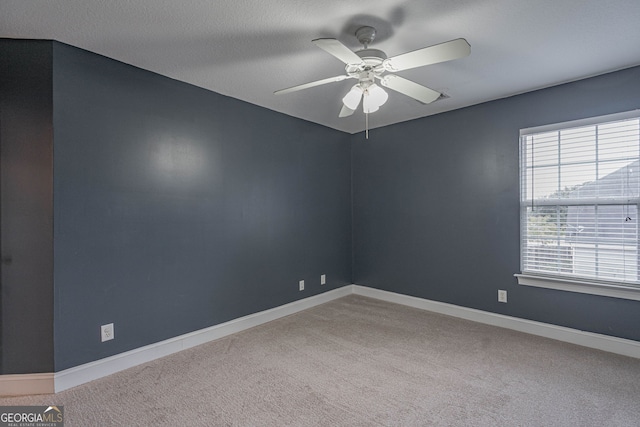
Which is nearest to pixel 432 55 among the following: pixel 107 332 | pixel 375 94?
pixel 375 94

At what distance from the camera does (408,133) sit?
404 cm

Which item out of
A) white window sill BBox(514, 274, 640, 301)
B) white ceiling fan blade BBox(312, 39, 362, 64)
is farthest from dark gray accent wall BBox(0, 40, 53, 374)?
white window sill BBox(514, 274, 640, 301)

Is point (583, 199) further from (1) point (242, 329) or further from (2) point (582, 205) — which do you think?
(1) point (242, 329)

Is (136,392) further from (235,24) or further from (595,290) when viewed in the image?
(595,290)

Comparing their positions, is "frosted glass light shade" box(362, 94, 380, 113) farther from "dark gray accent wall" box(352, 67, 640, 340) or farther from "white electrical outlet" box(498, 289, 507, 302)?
"white electrical outlet" box(498, 289, 507, 302)

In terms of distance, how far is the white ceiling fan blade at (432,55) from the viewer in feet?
5.24

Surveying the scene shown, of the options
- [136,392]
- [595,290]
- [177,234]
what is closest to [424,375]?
[595,290]

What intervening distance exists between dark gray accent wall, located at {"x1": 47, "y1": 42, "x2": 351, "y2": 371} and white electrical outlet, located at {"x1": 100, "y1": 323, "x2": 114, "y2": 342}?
31 millimetres

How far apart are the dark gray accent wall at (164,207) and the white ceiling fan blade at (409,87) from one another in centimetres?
174

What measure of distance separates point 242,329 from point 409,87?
2.71m

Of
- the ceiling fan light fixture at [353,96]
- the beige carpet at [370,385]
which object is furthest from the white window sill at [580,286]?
the ceiling fan light fixture at [353,96]

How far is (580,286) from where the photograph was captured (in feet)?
9.25

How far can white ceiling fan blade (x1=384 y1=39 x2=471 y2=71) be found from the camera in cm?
160

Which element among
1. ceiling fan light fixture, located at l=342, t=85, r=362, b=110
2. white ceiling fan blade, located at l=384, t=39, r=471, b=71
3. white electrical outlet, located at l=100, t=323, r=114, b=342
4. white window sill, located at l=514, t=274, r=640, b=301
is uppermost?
white ceiling fan blade, located at l=384, t=39, r=471, b=71
